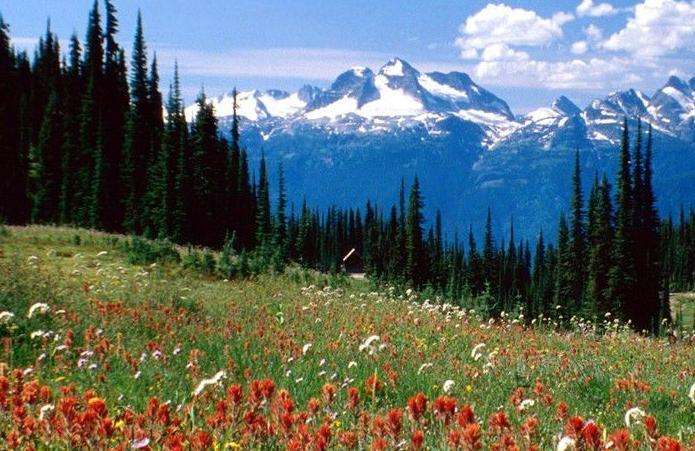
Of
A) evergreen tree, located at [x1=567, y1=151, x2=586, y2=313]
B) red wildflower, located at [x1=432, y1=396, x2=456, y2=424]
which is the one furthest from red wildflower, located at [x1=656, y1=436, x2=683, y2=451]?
evergreen tree, located at [x1=567, y1=151, x2=586, y2=313]

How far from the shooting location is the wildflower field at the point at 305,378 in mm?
2904

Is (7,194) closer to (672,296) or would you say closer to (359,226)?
(359,226)

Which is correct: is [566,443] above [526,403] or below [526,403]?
above

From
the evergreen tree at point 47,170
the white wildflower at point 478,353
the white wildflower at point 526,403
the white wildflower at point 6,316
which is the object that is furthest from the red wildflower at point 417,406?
the evergreen tree at point 47,170

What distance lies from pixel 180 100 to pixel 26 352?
189ft

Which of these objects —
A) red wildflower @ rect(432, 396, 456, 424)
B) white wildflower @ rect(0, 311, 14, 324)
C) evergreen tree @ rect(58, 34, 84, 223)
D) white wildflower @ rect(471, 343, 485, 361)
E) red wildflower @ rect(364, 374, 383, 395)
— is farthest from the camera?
evergreen tree @ rect(58, 34, 84, 223)

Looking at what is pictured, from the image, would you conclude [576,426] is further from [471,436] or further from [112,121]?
[112,121]

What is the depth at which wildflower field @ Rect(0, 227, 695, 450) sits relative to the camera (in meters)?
2.90

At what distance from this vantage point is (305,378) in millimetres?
6281

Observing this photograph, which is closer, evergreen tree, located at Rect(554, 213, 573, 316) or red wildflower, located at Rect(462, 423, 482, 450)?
red wildflower, located at Rect(462, 423, 482, 450)

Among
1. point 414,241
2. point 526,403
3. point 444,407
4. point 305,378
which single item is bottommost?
point 414,241

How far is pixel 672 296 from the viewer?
410ft

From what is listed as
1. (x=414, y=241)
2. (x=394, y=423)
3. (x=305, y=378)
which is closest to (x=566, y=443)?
(x=394, y=423)

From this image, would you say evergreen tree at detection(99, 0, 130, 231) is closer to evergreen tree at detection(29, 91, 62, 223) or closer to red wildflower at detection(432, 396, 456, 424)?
evergreen tree at detection(29, 91, 62, 223)
